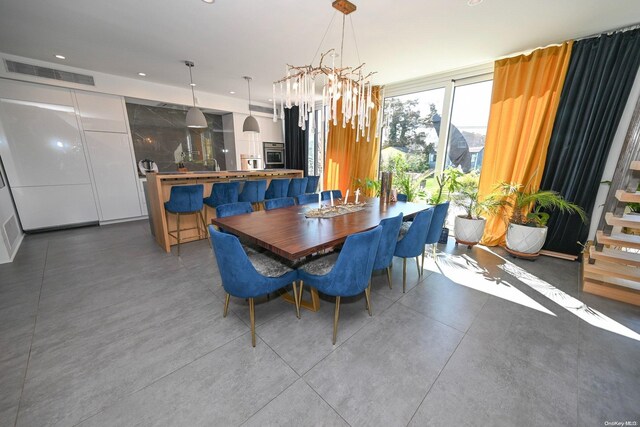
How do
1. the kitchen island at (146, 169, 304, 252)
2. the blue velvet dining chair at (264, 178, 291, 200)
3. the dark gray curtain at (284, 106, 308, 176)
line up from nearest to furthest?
the kitchen island at (146, 169, 304, 252) → the blue velvet dining chair at (264, 178, 291, 200) → the dark gray curtain at (284, 106, 308, 176)

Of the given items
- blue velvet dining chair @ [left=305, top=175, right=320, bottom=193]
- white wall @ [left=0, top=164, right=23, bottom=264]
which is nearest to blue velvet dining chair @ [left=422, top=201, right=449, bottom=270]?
blue velvet dining chair @ [left=305, top=175, right=320, bottom=193]

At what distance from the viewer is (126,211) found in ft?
16.0

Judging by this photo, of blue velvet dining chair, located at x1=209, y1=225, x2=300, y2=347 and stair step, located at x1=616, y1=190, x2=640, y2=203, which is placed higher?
stair step, located at x1=616, y1=190, x2=640, y2=203

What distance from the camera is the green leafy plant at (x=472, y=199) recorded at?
11.2 feet

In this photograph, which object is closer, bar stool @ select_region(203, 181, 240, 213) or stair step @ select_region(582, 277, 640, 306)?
stair step @ select_region(582, 277, 640, 306)

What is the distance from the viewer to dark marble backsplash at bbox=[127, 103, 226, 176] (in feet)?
17.1

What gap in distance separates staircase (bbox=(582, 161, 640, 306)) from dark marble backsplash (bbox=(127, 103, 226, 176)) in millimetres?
7163

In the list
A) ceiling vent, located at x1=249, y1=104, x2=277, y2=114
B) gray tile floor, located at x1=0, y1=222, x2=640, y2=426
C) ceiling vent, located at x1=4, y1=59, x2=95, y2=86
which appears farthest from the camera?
ceiling vent, located at x1=249, y1=104, x2=277, y2=114

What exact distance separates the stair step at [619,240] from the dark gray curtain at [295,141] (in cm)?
553

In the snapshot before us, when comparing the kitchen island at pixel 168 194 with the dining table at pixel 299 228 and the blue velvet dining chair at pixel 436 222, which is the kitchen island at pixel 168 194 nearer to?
the dining table at pixel 299 228

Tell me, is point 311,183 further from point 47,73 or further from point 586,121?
point 47,73

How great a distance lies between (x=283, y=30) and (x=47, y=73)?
4184 millimetres

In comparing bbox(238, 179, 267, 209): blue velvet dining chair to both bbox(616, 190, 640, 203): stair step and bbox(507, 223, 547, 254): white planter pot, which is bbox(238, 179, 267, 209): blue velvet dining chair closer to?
bbox(507, 223, 547, 254): white planter pot

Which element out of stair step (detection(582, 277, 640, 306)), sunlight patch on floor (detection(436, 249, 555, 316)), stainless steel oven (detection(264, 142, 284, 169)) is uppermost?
stainless steel oven (detection(264, 142, 284, 169))
